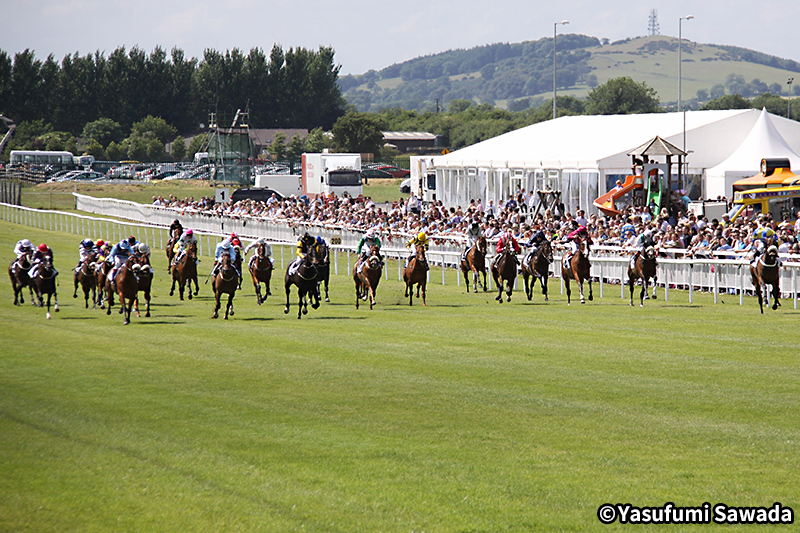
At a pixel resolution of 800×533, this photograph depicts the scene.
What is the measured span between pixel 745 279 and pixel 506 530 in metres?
17.1

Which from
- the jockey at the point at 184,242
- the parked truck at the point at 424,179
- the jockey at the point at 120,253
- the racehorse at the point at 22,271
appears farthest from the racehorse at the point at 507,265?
the parked truck at the point at 424,179

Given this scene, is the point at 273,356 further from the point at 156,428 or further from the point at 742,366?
the point at 742,366

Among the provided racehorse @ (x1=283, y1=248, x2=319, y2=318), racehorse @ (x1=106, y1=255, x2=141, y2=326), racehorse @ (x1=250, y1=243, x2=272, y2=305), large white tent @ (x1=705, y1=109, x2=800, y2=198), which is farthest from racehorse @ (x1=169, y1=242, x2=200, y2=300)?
large white tent @ (x1=705, y1=109, x2=800, y2=198)

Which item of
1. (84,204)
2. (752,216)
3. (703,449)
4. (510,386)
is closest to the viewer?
(703,449)

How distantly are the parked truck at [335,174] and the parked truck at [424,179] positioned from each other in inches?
124

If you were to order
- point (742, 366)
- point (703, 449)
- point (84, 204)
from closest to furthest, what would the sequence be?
point (703, 449) → point (742, 366) → point (84, 204)

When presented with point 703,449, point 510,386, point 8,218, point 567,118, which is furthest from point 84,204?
point 703,449

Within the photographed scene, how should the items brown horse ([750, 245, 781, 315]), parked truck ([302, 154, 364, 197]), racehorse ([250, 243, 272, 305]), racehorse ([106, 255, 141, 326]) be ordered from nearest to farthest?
racehorse ([106, 255, 141, 326]), brown horse ([750, 245, 781, 315]), racehorse ([250, 243, 272, 305]), parked truck ([302, 154, 364, 197])

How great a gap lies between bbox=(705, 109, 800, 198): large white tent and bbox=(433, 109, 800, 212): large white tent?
283 millimetres

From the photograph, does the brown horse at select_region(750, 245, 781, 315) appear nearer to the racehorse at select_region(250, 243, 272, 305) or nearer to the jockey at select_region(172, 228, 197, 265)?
the racehorse at select_region(250, 243, 272, 305)

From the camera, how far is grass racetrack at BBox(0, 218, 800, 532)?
775 cm

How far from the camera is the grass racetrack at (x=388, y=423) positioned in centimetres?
775

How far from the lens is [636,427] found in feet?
33.2

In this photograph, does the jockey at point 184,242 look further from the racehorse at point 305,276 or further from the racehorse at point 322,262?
the racehorse at point 305,276
